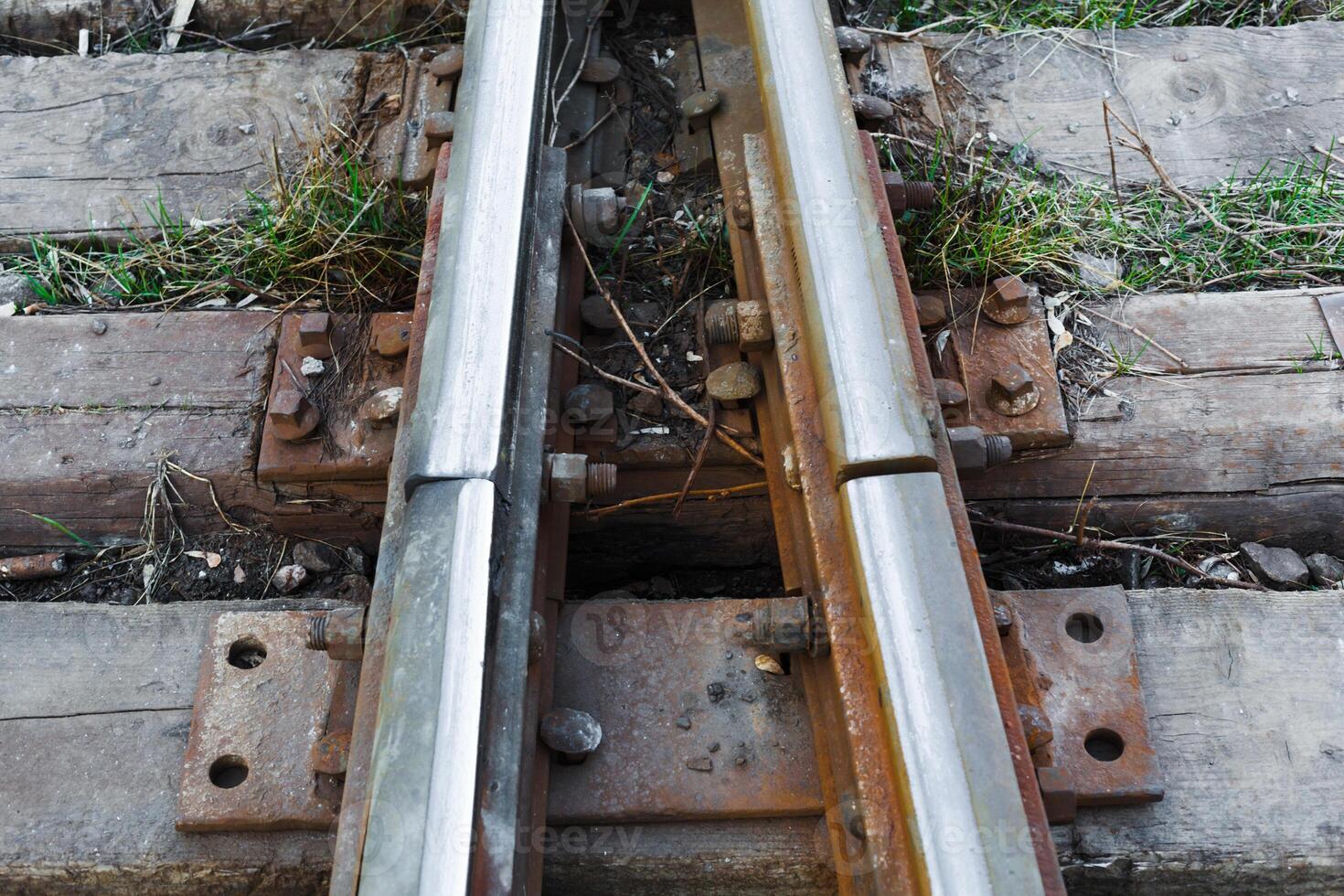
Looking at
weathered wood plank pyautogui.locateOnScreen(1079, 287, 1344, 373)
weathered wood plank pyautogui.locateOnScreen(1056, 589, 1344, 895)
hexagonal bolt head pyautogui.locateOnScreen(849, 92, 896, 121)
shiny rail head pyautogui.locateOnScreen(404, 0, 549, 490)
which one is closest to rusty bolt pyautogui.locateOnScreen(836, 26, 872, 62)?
hexagonal bolt head pyautogui.locateOnScreen(849, 92, 896, 121)

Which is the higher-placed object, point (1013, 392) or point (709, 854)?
point (1013, 392)

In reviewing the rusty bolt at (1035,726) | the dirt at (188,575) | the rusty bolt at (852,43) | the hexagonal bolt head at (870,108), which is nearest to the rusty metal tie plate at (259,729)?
the dirt at (188,575)

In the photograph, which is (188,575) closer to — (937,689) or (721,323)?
(721,323)

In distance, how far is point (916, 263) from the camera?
→ 104 inches

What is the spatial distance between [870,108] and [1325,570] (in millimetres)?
1515

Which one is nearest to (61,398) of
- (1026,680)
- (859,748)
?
(859,748)

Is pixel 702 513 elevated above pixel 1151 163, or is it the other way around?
pixel 1151 163

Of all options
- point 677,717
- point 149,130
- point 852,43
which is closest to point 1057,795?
point 677,717

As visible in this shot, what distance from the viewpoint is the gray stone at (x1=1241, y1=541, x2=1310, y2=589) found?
2.31m

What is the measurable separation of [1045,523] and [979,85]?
1.47m

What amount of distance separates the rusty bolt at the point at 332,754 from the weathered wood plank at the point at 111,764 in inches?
5.4

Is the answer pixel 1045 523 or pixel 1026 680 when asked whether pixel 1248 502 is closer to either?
pixel 1045 523

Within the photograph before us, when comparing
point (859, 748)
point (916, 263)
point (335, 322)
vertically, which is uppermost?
point (916, 263)

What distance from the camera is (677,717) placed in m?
1.84
